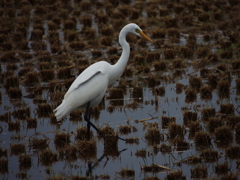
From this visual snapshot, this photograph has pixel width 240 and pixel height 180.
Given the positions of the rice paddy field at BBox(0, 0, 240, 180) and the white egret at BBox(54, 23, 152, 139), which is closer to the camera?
the rice paddy field at BBox(0, 0, 240, 180)

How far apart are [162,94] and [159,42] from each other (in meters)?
3.79

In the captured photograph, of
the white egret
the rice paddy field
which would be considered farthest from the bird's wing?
the rice paddy field

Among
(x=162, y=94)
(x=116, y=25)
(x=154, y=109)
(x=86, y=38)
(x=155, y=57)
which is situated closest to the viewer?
(x=154, y=109)

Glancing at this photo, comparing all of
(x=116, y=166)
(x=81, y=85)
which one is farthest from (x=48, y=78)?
(x=116, y=166)

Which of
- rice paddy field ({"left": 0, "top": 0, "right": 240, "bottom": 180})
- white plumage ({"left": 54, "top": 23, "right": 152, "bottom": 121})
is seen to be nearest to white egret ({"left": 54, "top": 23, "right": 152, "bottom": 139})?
white plumage ({"left": 54, "top": 23, "right": 152, "bottom": 121})

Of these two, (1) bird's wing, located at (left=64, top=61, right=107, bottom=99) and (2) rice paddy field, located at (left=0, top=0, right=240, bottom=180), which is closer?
(2) rice paddy field, located at (left=0, top=0, right=240, bottom=180)

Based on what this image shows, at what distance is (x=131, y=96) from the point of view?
376 inches

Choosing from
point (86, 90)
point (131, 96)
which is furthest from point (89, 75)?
point (131, 96)

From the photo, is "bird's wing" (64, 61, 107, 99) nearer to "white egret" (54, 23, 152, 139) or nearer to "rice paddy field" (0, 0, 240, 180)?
"white egret" (54, 23, 152, 139)

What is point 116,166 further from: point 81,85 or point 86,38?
point 86,38

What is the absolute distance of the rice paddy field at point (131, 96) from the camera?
620cm

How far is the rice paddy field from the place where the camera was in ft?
20.4

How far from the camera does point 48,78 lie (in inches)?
425

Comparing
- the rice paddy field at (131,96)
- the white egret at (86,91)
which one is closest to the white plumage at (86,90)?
the white egret at (86,91)
